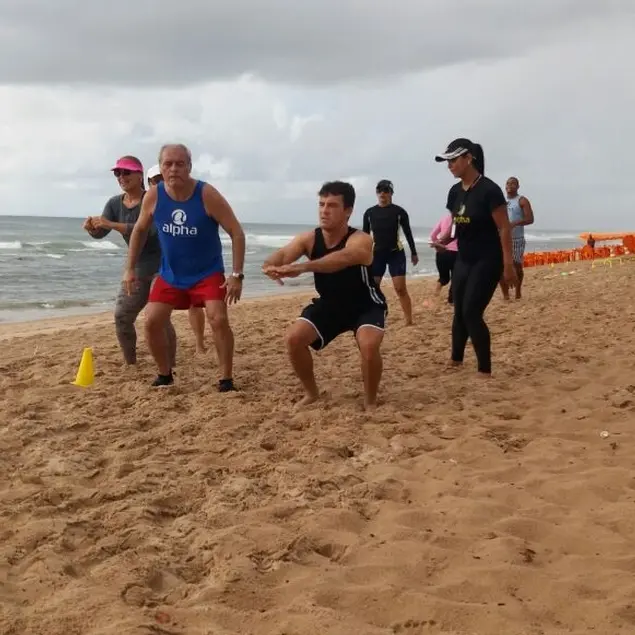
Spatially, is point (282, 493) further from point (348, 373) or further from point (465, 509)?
point (348, 373)

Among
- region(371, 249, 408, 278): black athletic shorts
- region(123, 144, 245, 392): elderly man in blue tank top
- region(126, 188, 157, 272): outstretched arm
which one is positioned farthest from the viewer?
region(371, 249, 408, 278): black athletic shorts

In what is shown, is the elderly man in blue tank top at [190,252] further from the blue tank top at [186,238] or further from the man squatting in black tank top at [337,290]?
the man squatting in black tank top at [337,290]

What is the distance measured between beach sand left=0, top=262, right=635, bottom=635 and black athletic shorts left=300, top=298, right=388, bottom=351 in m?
0.48

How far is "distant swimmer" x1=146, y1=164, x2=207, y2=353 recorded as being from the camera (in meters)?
6.54

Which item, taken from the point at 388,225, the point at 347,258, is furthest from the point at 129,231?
the point at 388,225

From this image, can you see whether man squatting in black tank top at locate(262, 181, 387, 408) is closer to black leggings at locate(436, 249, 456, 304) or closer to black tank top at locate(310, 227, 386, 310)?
black tank top at locate(310, 227, 386, 310)

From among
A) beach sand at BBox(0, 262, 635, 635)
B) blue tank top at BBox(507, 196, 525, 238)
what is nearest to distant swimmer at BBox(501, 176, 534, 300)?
blue tank top at BBox(507, 196, 525, 238)

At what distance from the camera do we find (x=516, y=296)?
1079cm

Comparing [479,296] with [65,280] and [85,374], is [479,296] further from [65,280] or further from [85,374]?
[65,280]

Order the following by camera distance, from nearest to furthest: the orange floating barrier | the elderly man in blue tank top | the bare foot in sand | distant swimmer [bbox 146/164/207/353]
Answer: the bare foot in sand < the elderly man in blue tank top < distant swimmer [bbox 146/164/207/353] < the orange floating barrier

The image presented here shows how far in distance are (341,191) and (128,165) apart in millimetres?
2078

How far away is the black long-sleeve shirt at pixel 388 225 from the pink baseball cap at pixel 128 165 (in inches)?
130

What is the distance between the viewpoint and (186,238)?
17.6 feet

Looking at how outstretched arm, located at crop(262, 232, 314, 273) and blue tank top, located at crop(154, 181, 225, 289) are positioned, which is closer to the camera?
outstretched arm, located at crop(262, 232, 314, 273)
